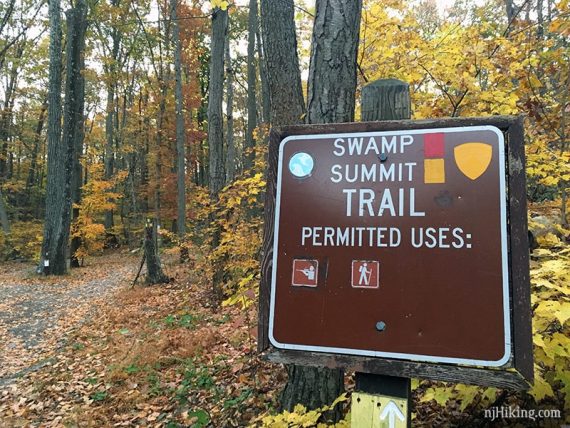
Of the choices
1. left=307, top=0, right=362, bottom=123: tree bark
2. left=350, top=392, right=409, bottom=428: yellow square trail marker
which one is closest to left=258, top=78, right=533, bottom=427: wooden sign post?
left=350, top=392, right=409, bottom=428: yellow square trail marker

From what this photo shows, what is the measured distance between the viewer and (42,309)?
10.2 metres

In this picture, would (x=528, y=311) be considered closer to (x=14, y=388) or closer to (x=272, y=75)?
(x=272, y=75)

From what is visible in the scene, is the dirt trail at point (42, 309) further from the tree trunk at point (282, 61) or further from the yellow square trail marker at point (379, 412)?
the yellow square trail marker at point (379, 412)

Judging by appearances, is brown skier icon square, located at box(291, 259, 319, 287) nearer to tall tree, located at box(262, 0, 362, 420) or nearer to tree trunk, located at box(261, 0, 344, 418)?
tall tree, located at box(262, 0, 362, 420)

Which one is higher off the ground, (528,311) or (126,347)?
(528,311)

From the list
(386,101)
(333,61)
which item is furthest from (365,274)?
(333,61)

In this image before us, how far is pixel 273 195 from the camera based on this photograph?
1.84 metres

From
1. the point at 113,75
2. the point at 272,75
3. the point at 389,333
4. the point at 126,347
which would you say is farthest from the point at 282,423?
the point at 113,75

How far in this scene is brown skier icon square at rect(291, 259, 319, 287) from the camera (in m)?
1.69

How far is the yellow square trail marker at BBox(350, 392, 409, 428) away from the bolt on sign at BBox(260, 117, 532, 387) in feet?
0.46

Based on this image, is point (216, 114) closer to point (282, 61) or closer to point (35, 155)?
point (282, 61)

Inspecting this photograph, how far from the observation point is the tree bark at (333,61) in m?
2.61

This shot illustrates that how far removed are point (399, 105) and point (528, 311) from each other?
1.06 m

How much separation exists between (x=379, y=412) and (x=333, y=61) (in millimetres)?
2055
